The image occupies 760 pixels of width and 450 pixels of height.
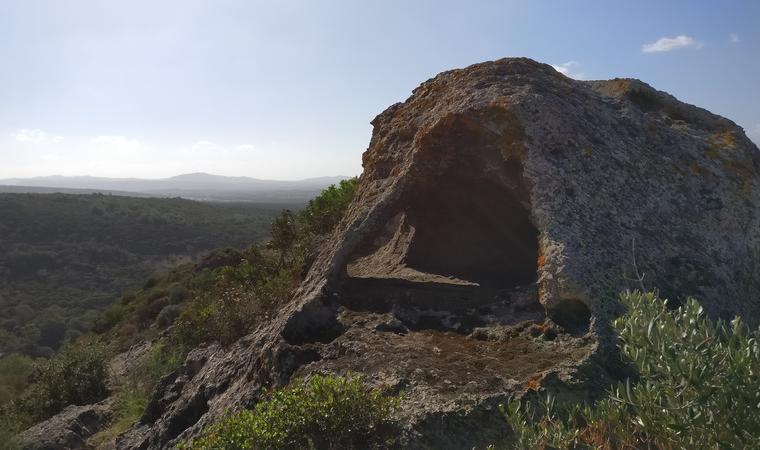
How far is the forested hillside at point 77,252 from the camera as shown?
31.3 m

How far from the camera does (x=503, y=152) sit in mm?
6320

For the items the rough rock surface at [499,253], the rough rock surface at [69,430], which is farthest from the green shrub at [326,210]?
the rough rock surface at [69,430]

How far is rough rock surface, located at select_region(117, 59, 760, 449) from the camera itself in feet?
15.8

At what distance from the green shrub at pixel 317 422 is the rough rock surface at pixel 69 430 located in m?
4.46

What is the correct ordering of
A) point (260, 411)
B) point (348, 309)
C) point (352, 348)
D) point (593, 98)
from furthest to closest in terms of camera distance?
point (593, 98) < point (348, 309) < point (352, 348) < point (260, 411)

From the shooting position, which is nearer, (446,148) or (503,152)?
(503,152)

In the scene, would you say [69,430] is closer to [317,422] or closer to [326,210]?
[326,210]

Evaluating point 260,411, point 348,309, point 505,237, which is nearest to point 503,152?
point 505,237

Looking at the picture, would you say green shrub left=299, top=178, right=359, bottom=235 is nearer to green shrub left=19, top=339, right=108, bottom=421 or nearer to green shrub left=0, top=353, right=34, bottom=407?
green shrub left=19, top=339, right=108, bottom=421

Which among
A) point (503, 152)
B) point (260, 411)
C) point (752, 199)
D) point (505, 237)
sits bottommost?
point (260, 411)

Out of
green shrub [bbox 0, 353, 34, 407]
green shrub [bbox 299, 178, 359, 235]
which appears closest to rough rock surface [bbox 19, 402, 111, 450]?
green shrub [bbox 299, 178, 359, 235]

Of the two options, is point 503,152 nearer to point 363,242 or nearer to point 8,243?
point 363,242

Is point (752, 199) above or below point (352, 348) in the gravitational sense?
above

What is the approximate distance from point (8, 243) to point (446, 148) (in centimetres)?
4903
